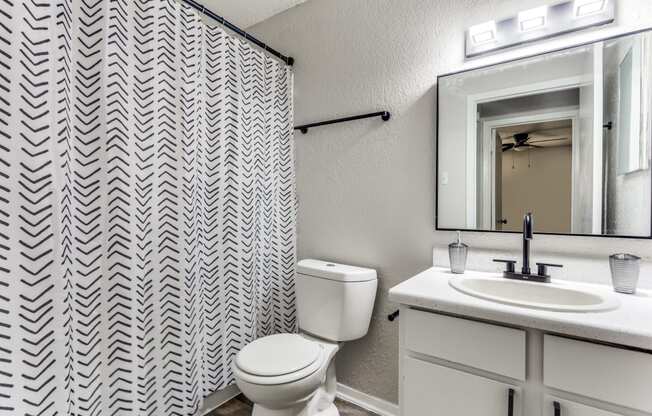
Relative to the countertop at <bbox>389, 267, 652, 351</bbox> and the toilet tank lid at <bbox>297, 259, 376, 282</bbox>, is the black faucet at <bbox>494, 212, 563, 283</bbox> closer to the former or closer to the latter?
the countertop at <bbox>389, 267, 652, 351</bbox>

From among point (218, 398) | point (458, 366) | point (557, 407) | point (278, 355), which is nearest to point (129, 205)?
point (278, 355)

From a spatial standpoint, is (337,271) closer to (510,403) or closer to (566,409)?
(510,403)

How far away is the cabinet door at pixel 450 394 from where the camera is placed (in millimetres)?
898

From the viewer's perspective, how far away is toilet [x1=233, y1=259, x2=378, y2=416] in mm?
1268

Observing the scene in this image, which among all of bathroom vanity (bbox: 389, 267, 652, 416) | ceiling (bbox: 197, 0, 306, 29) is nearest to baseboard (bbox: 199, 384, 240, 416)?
bathroom vanity (bbox: 389, 267, 652, 416)

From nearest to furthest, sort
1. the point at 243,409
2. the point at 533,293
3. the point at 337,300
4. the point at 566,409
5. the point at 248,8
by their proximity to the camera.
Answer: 1. the point at 566,409
2. the point at 533,293
3. the point at 337,300
4. the point at 243,409
5. the point at 248,8

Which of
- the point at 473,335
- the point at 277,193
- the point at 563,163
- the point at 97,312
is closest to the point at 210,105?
the point at 277,193

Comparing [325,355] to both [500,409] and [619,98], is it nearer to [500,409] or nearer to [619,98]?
[500,409]

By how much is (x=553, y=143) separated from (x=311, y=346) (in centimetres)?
141

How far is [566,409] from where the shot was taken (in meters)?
0.82

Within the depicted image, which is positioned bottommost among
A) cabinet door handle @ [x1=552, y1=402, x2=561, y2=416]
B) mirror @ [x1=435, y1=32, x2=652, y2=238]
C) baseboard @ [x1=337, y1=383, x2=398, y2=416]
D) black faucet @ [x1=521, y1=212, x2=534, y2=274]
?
baseboard @ [x1=337, y1=383, x2=398, y2=416]

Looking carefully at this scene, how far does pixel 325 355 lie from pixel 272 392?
1.12 feet

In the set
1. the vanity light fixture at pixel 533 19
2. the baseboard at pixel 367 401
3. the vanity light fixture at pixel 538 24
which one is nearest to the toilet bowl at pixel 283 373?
the baseboard at pixel 367 401

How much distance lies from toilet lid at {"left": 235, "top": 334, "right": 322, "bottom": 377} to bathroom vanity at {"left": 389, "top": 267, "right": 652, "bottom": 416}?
48 centimetres
